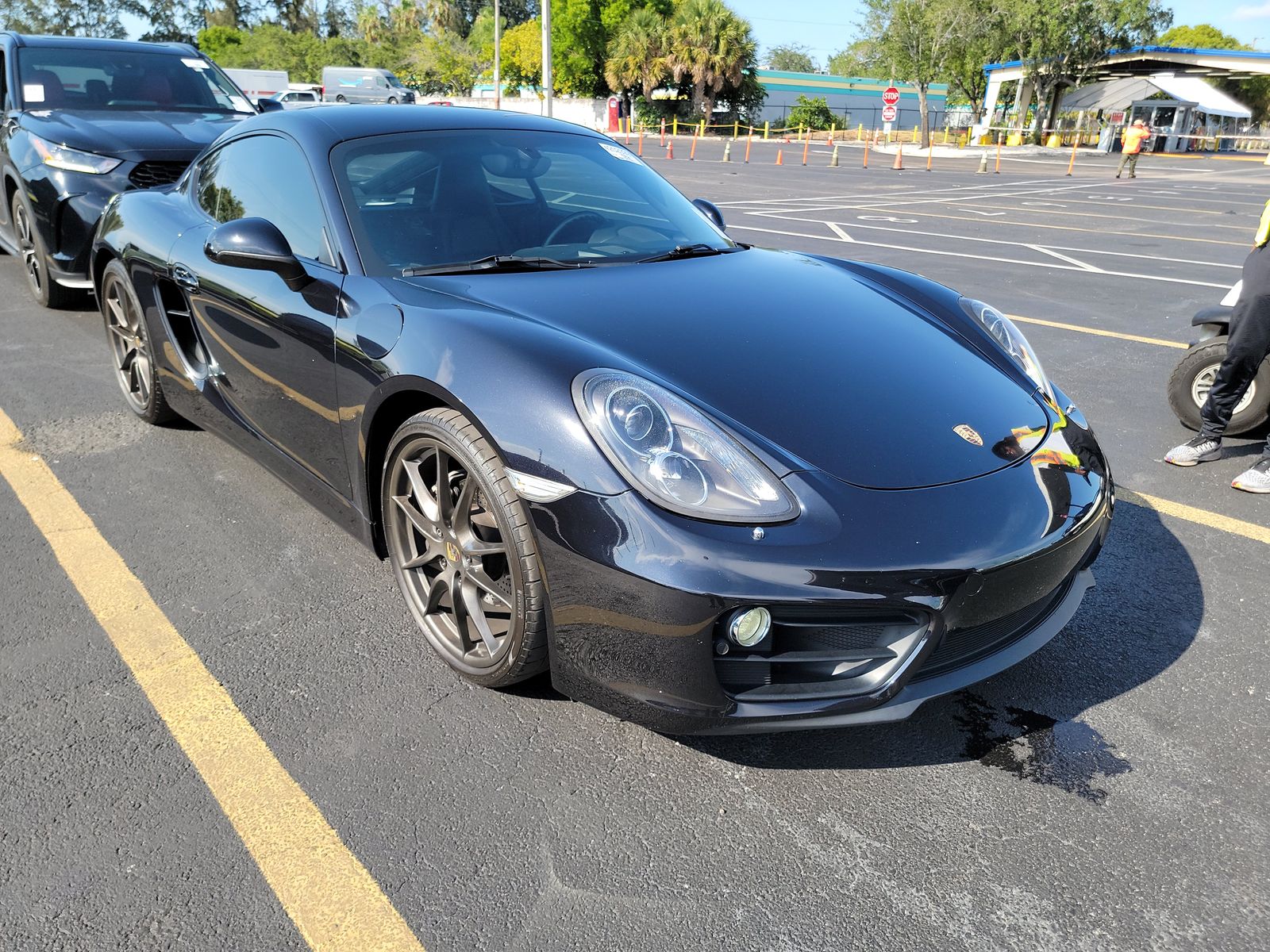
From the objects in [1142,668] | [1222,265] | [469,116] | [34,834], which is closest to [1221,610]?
[1142,668]

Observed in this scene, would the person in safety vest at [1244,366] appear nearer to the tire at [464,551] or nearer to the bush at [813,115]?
the tire at [464,551]

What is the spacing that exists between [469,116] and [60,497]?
2129 mm

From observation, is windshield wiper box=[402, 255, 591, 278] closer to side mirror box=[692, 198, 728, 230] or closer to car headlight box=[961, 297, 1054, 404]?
side mirror box=[692, 198, 728, 230]

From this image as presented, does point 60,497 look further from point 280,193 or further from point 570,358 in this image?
point 570,358

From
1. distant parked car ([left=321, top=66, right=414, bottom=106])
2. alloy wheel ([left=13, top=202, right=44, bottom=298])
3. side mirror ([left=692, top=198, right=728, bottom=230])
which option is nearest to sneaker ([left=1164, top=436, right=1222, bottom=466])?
side mirror ([left=692, top=198, right=728, bottom=230])

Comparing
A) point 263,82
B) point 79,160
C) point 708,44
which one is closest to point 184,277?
point 79,160

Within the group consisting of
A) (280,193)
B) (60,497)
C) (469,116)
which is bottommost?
(60,497)

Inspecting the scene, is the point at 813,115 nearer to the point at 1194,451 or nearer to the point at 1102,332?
the point at 1102,332

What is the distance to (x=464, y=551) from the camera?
2408 mm

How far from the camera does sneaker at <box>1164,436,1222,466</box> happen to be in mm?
4195

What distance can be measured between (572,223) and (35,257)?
16.1 feet

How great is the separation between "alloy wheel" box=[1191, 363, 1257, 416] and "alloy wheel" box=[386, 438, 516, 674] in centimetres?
361

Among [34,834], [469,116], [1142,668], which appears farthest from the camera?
[469,116]

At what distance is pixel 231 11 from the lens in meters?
84.4
